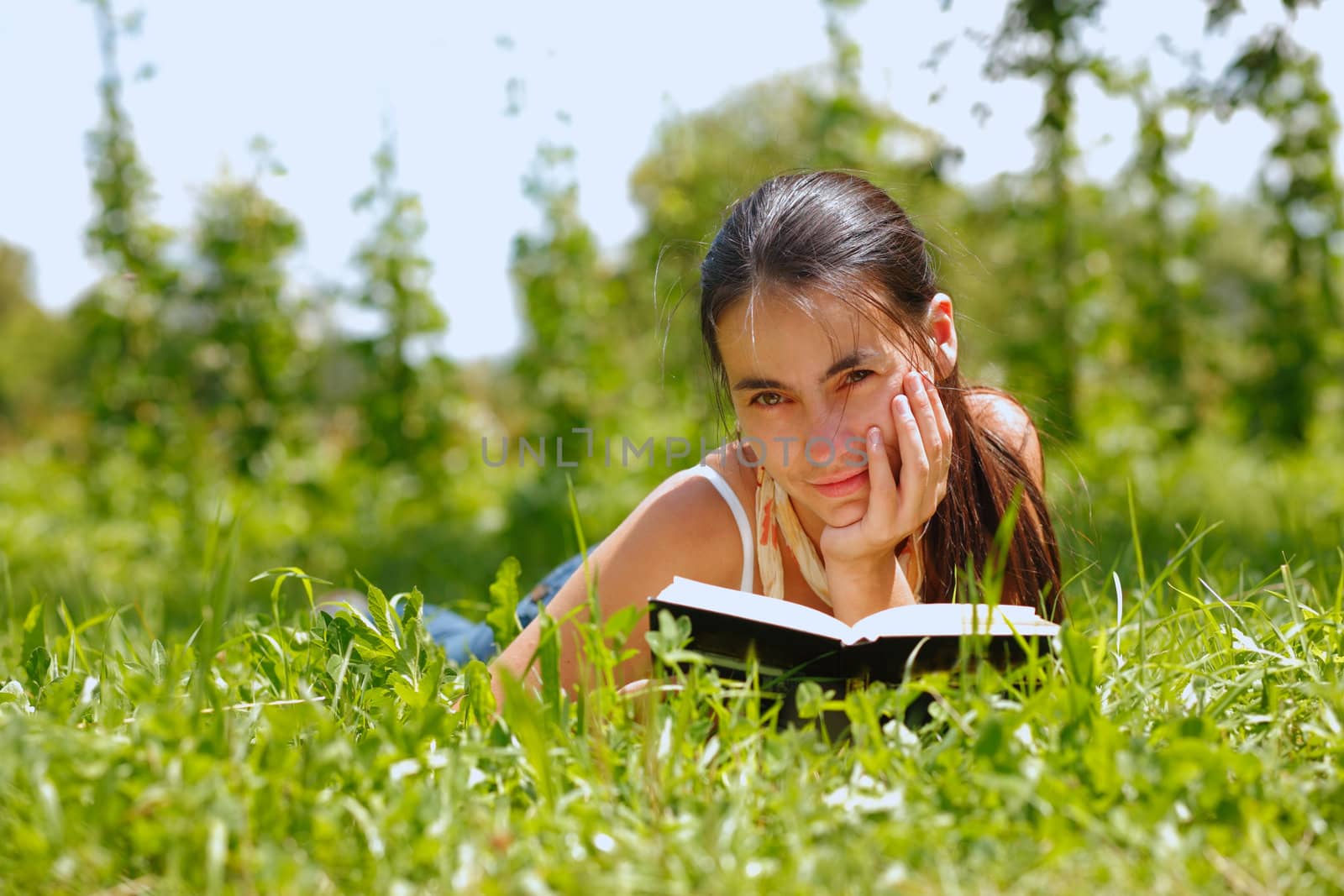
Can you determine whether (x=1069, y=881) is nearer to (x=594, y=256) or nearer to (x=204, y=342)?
(x=594, y=256)

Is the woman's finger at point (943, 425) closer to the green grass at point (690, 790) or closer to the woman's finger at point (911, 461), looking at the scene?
the woman's finger at point (911, 461)

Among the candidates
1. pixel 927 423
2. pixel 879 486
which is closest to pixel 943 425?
pixel 927 423

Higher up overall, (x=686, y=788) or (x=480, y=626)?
(x=686, y=788)

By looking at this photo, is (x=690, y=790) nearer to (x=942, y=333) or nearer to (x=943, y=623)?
(x=943, y=623)

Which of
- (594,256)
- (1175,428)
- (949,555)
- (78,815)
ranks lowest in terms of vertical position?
(1175,428)

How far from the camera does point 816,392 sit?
191 cm

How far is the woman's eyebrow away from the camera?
1.91 meters

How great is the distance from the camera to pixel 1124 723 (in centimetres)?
146

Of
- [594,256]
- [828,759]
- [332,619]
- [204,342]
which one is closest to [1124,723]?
[828,759]

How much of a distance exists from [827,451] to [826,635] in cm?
53

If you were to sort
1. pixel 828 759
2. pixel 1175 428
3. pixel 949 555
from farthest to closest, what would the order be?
pixel 1175 428 < pixel 949 555 < pixel 828 759

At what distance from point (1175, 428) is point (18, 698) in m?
5.47

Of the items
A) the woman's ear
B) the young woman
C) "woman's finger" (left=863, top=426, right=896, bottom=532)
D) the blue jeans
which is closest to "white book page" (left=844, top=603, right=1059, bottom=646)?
the young woman

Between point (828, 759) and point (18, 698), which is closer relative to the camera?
point (828, 759)
